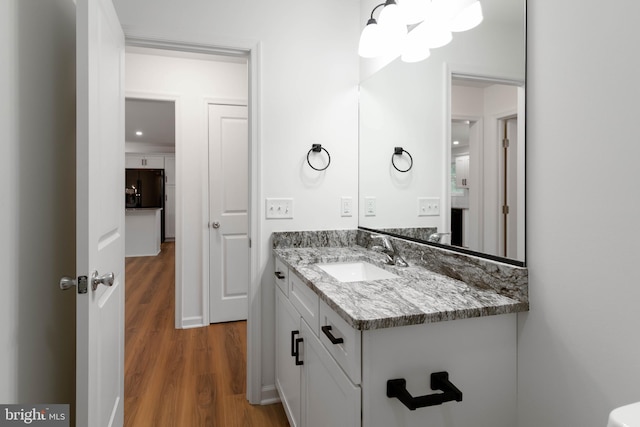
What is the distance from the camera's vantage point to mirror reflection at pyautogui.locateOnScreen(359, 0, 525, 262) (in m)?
1.17

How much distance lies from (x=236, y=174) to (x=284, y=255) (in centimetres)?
164

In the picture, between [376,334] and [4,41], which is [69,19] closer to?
[4,41]

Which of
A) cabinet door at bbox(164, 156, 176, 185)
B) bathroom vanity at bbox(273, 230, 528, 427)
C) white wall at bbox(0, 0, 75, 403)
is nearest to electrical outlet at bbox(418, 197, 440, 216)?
bathroom vanity at bbox(273, 230, 528, 427)

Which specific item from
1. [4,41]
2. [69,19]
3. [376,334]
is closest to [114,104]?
[69,19]

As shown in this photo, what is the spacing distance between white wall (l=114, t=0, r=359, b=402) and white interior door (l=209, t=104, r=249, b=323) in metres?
1.26

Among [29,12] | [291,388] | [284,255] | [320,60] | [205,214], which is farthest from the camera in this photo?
[205,214]

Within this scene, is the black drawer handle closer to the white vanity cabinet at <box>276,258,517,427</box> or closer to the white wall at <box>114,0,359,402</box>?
the white vanity cabinet at <box>276,258,517,427</box>

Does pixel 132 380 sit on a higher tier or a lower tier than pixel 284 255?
lower

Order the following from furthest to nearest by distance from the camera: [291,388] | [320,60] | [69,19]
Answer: [320,60]
[291,388]
[69,19]

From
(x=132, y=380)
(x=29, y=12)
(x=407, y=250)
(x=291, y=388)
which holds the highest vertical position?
(x=29, y=12)

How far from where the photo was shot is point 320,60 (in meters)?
2.07

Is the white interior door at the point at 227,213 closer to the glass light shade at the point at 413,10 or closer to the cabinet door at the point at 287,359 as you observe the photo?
the cabinet door at the point at 287,359

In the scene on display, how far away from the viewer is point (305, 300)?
1437 millimetres

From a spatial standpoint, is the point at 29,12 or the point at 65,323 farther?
the point at 65,323
